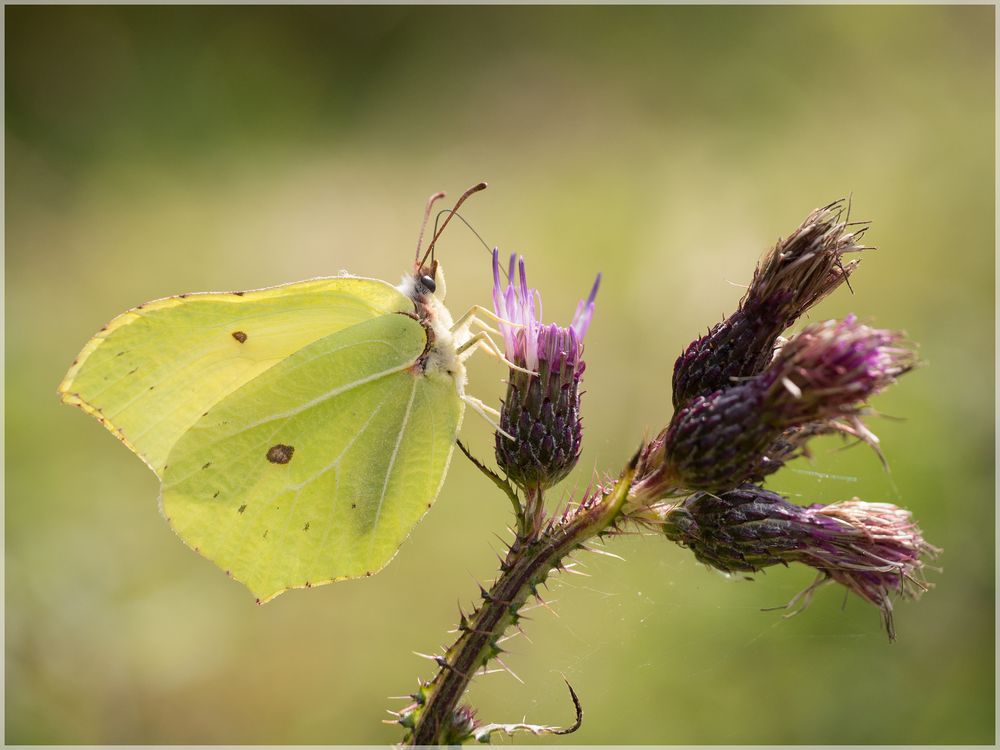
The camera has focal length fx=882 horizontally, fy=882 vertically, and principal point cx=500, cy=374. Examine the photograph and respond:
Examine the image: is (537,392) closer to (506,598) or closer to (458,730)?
(506,598)

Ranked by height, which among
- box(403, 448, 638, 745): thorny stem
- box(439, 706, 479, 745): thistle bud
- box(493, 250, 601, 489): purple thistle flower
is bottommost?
box(439, 706, 479, 745): thistle bud

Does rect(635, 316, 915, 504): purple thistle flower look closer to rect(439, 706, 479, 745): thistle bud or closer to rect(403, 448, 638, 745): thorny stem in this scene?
rect(403, 448, 638, 745): thorny stem

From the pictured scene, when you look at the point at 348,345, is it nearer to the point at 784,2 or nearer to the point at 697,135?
the point at 697,135

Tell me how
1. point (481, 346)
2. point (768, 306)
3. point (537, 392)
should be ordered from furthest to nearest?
point (481, 346) < point (537, 392) < point (768, 306)

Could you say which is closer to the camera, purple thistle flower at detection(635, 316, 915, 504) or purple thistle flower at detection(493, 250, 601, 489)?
purple thistle flower at detection(635, 316, 915, 504)

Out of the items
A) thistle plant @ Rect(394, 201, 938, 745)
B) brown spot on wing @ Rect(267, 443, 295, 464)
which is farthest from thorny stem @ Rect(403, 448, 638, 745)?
brown spot on wing @ Rect(267, 443, 295, 464)

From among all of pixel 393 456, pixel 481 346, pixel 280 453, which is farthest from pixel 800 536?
pixel 280 453

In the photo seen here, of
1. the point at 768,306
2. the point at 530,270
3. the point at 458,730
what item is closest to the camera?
the point at 458,730
